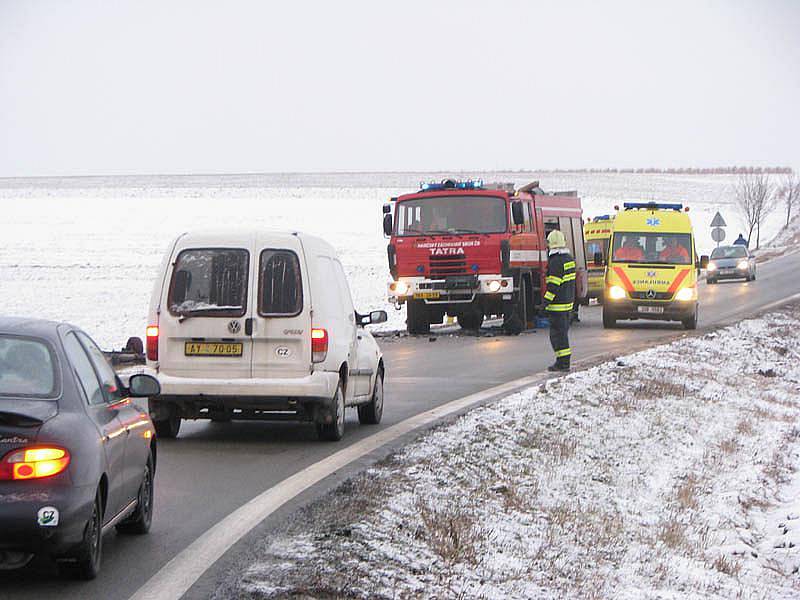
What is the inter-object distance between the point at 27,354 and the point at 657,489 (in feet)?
25.0

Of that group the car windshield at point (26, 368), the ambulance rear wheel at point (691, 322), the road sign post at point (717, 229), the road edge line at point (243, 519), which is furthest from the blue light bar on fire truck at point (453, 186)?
the road sign post at point (717, 229)

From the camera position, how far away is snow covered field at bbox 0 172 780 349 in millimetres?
45906

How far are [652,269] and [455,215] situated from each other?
16.0 feet

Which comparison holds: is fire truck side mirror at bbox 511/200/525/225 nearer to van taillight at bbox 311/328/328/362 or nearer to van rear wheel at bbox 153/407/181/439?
van rear wheel at bbox 153/407/181/439

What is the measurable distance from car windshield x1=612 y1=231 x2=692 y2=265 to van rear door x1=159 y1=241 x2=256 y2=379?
2010 cm

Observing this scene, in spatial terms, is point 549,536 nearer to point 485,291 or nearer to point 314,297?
point 314,297

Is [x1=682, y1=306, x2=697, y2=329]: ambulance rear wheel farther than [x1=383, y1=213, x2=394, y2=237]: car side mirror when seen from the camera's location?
Yes

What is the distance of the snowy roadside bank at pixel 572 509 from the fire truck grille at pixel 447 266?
935 centimetres

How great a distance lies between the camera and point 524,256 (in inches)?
1183

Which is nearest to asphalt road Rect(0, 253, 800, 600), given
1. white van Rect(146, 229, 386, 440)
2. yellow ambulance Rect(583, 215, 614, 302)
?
white van Rect(146, 229, 386, 440)

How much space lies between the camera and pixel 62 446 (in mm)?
6477

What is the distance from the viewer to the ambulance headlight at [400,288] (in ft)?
97.0

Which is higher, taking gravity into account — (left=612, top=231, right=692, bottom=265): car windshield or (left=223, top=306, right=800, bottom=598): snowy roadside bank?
(left=612, top=231, right=692, bottom=265): car windshield

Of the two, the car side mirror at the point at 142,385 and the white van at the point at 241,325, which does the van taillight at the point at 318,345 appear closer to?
the white van at the point at 241,325
